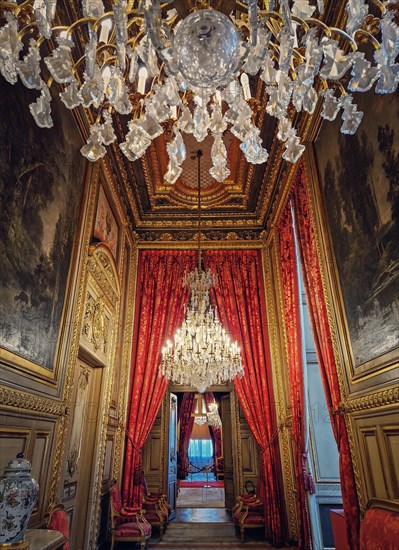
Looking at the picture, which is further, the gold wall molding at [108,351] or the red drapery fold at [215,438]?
the red drapery fold at [215,438]

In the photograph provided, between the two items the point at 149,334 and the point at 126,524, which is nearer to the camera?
the point at 126,524

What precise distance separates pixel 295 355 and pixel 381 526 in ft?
9.54

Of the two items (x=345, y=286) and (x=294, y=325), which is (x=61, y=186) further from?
(x=294, y=325)

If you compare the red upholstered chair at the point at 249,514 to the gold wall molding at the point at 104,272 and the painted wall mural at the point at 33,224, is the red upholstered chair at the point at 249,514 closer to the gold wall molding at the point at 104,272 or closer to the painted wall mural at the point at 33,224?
the gold wall molding at the point at 104,272

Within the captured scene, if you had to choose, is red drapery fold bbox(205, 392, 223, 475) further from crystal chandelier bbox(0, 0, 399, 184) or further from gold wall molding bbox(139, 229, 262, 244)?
crystal chandelier bbox(0, 0, 399, 184)

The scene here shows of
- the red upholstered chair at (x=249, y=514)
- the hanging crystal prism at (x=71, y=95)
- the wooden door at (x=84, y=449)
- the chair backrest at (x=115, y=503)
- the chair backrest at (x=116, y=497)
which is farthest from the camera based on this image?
the red upholstered chair at (x=249, y=514)

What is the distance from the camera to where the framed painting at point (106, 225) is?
198 inches

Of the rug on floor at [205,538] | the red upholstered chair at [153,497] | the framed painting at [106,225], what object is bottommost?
the rug on floor at [205,538]

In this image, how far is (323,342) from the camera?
407cm

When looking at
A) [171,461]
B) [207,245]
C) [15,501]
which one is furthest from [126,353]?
[15,501]

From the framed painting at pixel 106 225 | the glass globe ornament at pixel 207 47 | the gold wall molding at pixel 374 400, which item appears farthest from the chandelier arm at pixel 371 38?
the framed painting at pixel 106 225

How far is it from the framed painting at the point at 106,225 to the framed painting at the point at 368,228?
305cm

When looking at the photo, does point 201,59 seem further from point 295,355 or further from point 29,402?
point 295,355

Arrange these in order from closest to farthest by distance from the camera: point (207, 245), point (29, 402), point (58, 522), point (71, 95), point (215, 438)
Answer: point (71, 95) < point (29, 402) < point (58, 522) < point (207, 245) < point (215, 438)
